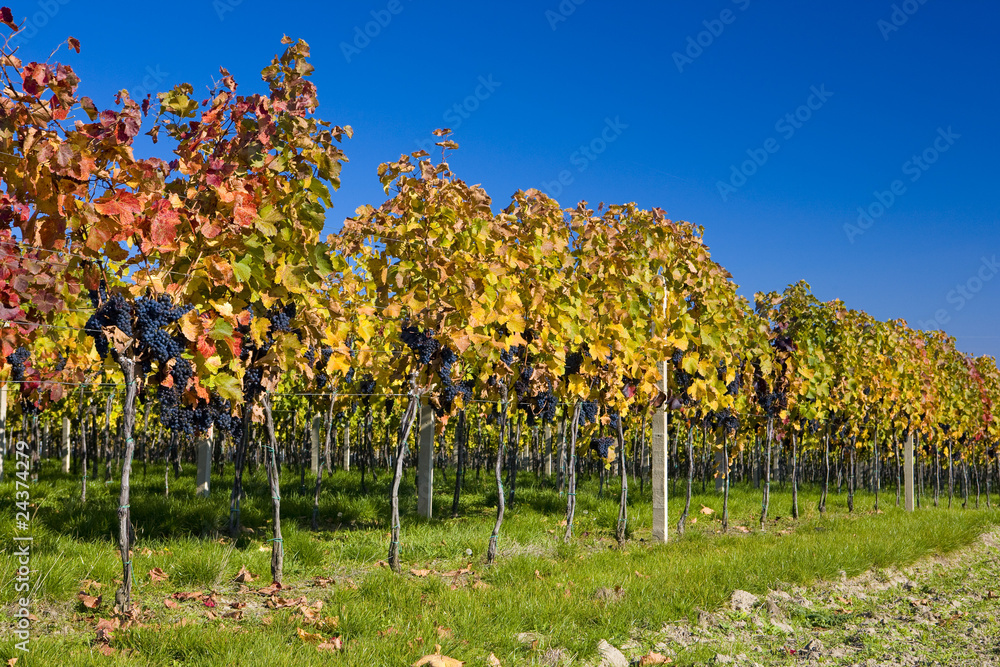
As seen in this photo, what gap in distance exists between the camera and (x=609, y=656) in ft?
12.8

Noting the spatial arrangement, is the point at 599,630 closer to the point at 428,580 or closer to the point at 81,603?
the point at 428,580

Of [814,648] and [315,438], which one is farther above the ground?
[315,438]

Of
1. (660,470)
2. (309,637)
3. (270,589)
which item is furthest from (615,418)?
(309,637)

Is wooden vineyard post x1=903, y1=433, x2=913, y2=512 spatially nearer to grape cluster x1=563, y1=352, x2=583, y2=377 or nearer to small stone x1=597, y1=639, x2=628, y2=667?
grape cluster x1=563, y1=352, x2=583, y2=377

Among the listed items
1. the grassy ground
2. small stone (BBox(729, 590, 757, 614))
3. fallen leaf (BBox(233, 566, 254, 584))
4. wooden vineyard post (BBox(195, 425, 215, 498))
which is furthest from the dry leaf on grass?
wooden vineyard post (BBox(195, 425, 215, 498))

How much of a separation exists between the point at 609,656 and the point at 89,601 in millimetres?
3049

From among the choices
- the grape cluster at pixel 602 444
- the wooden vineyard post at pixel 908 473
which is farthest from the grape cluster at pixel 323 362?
the wooden vineyard post at pixel 908 473

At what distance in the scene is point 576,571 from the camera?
542 cm

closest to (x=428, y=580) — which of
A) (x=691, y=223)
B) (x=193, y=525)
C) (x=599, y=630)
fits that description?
(x=599, y=630)

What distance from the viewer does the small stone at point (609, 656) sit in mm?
3840

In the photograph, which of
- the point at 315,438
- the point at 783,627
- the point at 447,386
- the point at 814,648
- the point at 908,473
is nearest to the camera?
the point at 814,648

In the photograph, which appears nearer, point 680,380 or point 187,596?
point 187,596

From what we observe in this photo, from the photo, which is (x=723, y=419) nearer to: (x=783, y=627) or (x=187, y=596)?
(x=783, y=627)

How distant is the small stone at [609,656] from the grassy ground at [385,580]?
0.07 metres
